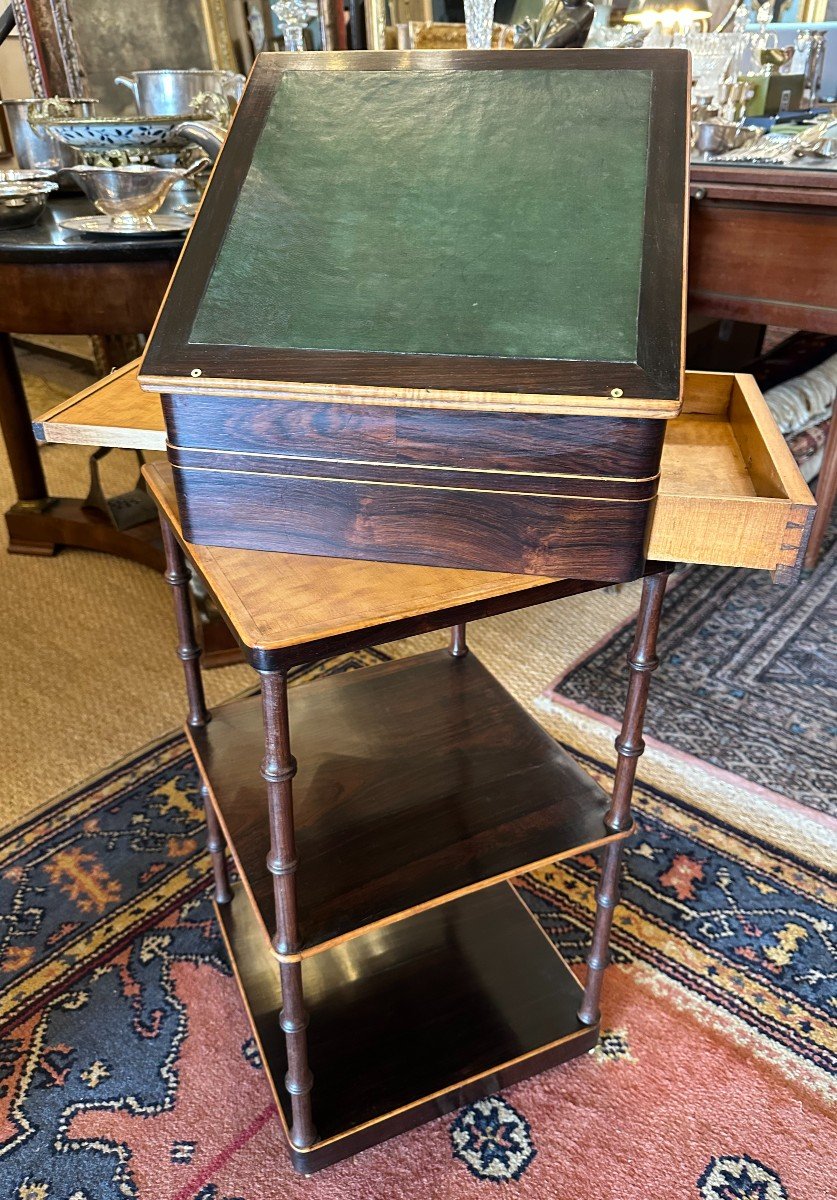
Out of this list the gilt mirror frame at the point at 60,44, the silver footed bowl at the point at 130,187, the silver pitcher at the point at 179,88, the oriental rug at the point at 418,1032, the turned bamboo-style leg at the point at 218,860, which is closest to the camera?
the oriental rug at the point at 418,1032

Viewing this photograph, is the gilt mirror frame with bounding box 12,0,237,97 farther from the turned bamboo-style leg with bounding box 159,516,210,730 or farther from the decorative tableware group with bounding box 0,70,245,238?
the turned bamboo-style leg with bounding box 159,516,210,730

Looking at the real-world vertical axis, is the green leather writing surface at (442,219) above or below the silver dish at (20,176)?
above

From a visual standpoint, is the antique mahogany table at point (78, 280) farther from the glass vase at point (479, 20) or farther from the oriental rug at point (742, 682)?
the oriental rug at point (742, 682)

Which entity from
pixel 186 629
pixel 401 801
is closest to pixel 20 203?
pixel 186 629

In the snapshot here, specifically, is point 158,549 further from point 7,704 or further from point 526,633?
point 526,633

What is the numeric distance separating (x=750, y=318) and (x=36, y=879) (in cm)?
164

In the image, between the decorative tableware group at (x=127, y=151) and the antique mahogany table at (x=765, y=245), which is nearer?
the decorative tableware group at (x=127, y=151)

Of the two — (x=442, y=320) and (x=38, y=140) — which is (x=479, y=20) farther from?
(x=442, y=320)

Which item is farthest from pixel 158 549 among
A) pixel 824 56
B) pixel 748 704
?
pixel 824 56

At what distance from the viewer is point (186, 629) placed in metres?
1.02

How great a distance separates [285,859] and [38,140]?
1.97m

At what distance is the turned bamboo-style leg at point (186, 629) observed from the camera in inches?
37.9

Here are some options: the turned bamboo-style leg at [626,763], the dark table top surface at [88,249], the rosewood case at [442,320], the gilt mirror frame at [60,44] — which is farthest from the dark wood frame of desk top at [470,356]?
the gilt mirror frame at [60,44]

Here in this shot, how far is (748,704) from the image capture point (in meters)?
1.66
